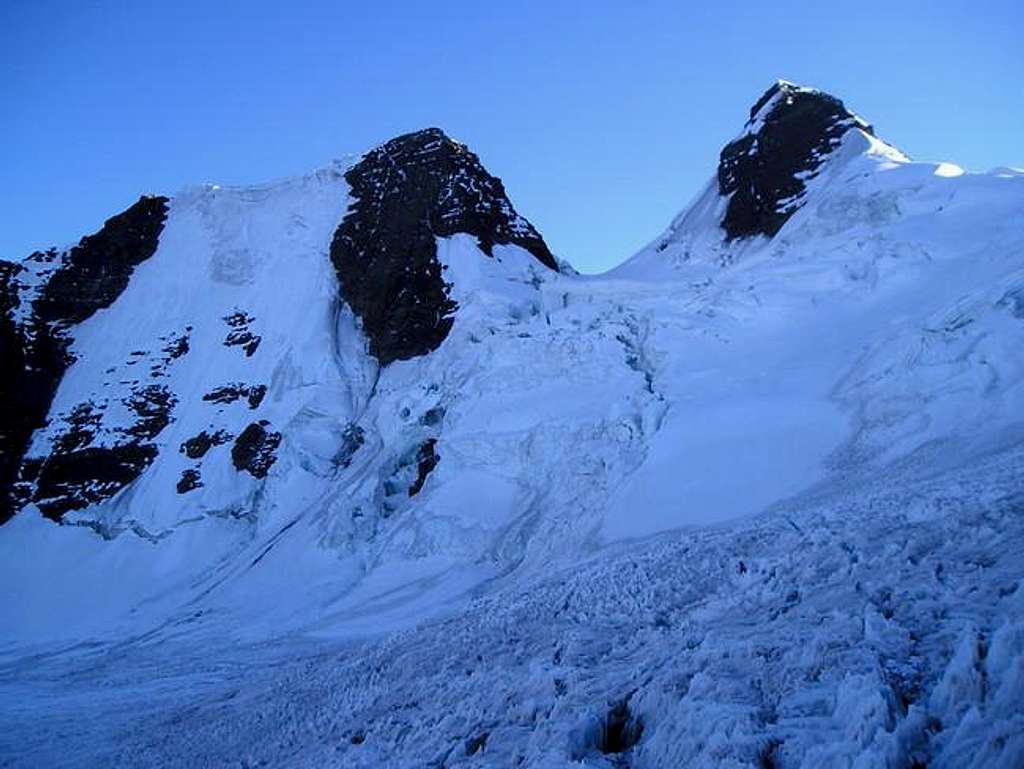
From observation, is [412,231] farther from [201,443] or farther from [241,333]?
[201,443]

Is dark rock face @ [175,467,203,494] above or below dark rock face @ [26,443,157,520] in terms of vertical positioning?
below

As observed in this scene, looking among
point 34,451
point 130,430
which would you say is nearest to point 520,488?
point 130,430

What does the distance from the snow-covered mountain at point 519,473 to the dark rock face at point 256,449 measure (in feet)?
0.79

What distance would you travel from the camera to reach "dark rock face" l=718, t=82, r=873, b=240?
43438 millimetres

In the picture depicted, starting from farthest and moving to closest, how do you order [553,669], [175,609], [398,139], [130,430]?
[398,139] → [130,430] → [175,609] → [553,669]

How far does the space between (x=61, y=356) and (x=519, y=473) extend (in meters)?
35.8

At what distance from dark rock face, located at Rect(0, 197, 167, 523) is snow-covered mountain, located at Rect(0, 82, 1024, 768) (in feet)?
0.69

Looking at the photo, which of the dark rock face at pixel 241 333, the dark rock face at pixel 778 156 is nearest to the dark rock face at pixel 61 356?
the dark rock face at pixel 241 333

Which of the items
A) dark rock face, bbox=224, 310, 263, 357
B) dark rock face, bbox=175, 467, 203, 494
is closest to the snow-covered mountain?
dark rock face, bbox=224, 310, 263, 357

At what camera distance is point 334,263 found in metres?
47.7

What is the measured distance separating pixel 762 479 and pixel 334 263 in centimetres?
3417

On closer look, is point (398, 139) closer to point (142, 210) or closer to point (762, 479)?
point (142, 210)

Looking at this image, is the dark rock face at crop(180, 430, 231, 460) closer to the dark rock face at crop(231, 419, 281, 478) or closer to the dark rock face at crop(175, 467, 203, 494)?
the dark rock face at crop(175, 467, 203, 494)

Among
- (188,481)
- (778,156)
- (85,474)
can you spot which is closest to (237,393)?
(188,481)
